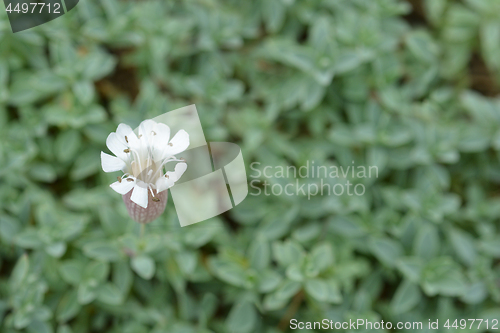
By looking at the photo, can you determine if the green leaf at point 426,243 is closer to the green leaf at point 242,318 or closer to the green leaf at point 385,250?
the green leaf at point 385,250

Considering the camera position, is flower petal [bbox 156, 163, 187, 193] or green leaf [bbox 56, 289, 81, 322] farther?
green leaf [bbox 56, 289, 81, 322]

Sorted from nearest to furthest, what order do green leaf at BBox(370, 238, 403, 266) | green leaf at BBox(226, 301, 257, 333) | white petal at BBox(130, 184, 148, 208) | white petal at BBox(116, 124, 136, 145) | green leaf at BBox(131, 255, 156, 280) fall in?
white petal at BBox(130, 184, 148, 208) < white petal at BBox(116, 124, 136, 145) < green leaf at BBox(131, 255, 156, 280) < green leaf at BBox(226, 301, 257, 333) < green leaf at BBox(370, 238, 403, 266)

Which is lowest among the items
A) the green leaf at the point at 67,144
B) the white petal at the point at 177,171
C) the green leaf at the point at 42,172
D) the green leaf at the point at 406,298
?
the green leaf at the point at 406,298

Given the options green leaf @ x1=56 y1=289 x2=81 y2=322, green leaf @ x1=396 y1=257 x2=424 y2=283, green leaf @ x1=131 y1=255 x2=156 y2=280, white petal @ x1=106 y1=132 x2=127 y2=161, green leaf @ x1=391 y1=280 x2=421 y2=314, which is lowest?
green leaf @ x1=391 y1=280 x2=421 y2=314

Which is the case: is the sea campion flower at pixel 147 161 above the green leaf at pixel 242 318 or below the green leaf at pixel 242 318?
above

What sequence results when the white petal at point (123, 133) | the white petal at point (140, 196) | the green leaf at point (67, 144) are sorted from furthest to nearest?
1. the green leaf at point (67, 144)
2. the white petal at point (123, 133)
3. the white petal at point (140, 196)

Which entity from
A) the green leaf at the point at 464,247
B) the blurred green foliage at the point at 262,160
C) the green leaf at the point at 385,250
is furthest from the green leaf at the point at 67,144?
the green leaf at the point at 464,247

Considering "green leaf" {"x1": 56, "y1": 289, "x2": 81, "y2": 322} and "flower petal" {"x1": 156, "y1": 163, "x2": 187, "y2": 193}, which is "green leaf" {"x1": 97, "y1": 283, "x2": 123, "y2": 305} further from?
"flower petal" {"x1": 156, "y1": 163, "x2": 187, "y2": 193}

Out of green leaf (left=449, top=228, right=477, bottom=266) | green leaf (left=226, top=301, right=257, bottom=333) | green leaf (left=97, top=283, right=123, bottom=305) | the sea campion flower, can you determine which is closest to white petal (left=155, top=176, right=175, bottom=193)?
the sea campion flower
